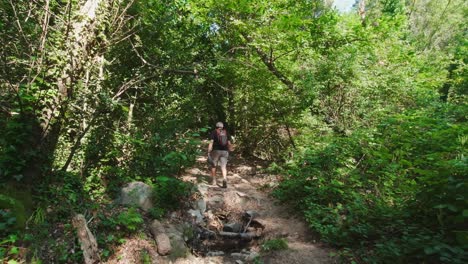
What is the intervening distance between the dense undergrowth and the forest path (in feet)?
1.25

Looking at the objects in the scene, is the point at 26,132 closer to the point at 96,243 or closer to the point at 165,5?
the point at 96,243

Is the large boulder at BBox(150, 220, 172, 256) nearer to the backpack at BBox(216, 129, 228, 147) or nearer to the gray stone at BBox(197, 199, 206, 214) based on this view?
the gray stone at BBox(197, 199, 206, 214)

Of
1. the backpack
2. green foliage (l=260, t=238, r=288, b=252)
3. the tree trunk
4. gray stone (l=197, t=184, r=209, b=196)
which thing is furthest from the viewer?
the backpack

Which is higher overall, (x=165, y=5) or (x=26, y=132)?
(x=165, y=5)

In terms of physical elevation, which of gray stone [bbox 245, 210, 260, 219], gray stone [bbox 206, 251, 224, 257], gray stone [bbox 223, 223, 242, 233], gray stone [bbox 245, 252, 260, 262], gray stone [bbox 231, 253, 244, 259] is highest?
gray stone [bbox 245, 210, 260, 219]

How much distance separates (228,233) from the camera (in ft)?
22.3

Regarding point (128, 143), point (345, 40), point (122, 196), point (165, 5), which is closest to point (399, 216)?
point (122, 196)

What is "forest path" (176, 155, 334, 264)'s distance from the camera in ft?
18.1

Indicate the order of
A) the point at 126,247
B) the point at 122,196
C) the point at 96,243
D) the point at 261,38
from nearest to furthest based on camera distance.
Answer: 1. the point at 96,243
2. the point at 126,247
3. the point at 122,196
4. the point at 261,38

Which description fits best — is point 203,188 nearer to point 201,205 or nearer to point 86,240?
point 201,205

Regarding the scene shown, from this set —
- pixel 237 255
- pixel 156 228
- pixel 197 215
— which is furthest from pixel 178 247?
pixel 197 215

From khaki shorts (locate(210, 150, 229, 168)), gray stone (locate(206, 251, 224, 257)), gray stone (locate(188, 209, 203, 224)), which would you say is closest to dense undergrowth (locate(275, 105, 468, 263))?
khaki shorts (locate(210, 150, 229, 168))

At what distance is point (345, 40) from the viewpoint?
1000cm

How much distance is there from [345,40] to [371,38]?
1148 mm
